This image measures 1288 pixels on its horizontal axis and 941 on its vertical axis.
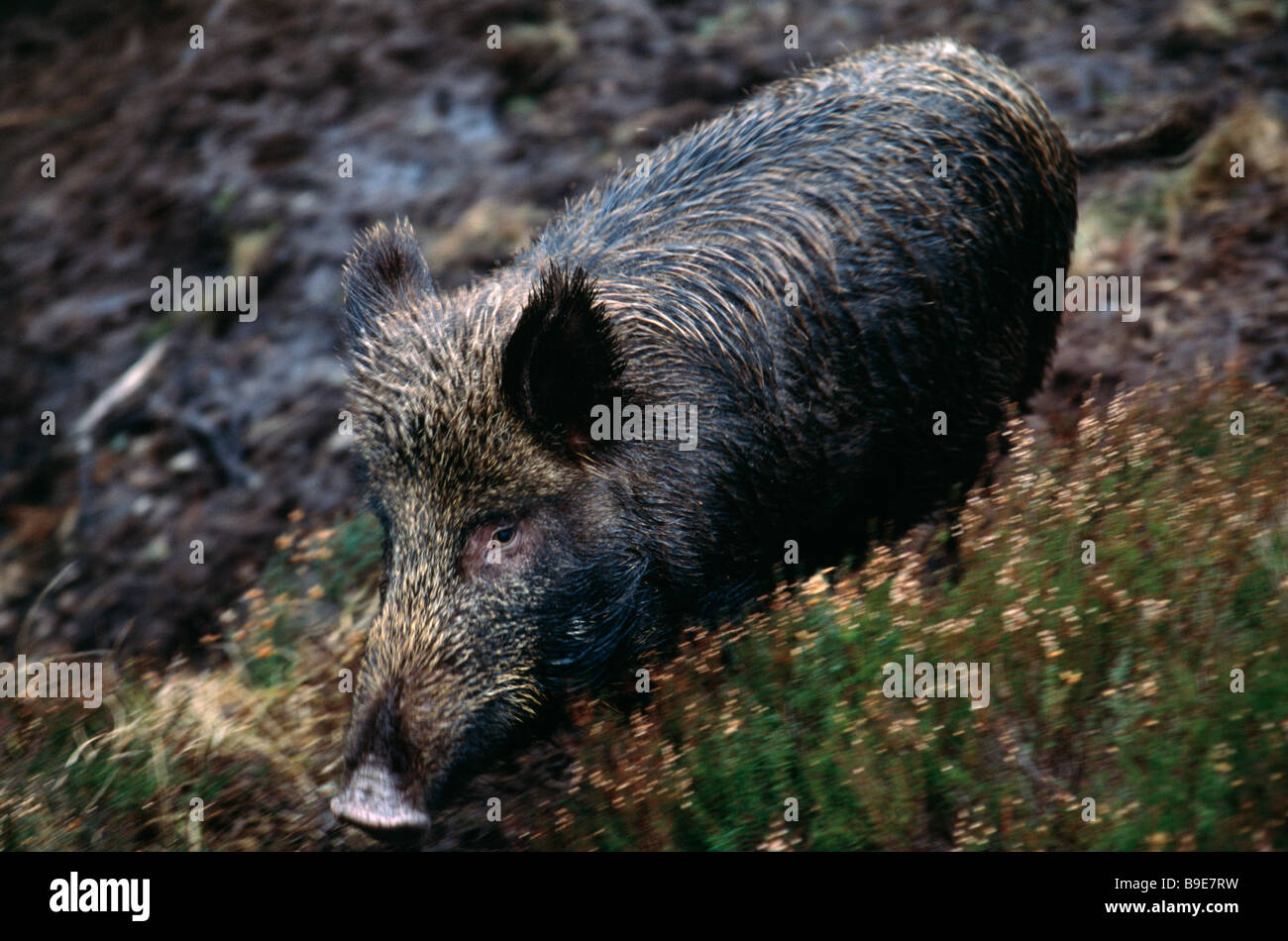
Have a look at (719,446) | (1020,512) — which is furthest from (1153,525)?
(719,446)

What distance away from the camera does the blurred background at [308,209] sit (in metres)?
5.04

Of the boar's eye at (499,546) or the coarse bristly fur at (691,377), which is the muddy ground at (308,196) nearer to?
the coarse bristly fur at (691,377)

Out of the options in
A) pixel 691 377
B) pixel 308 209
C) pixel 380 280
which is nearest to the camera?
pixel 691 377

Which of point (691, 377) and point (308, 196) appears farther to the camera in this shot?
point (308, 196)

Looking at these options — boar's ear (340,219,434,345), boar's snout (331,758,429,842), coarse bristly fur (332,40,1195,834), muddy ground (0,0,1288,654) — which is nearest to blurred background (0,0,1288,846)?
muddy ground (0,0,1288,654)

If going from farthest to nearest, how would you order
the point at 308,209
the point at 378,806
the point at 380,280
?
the point at 308,209, the point at 380,280, the point at 378,806

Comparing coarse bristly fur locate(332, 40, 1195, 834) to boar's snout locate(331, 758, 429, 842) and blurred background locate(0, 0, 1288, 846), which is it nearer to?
boar's snout locate(331, 758, 429, 842)

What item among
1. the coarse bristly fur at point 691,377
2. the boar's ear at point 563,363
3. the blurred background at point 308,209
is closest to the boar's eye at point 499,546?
the coarse bristly fur at point 691,377

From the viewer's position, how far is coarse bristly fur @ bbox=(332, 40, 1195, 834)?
3.23 meters

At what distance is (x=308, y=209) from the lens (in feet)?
21.0

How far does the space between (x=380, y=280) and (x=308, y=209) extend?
9.54 feet

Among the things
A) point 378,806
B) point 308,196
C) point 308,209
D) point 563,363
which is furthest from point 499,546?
point 308,196

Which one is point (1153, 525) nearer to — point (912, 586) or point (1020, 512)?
A: point (1020, 512)

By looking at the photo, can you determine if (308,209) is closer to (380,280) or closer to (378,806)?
(380,280)
